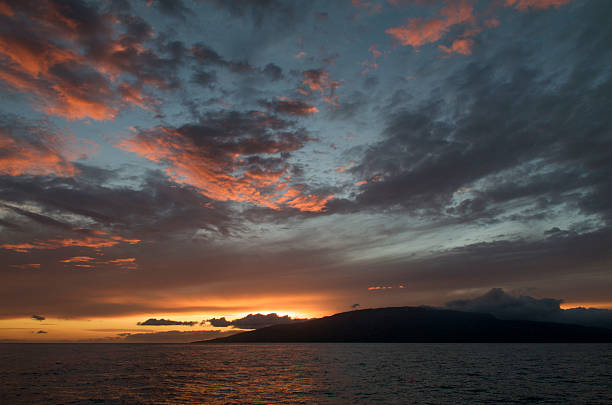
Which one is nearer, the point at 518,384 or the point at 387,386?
the point at 387,386

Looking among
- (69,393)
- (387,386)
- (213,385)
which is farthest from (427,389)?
(69,393)

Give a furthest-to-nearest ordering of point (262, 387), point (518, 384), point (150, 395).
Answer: point (518, 384)
point (262, 387)
point (150, 395)

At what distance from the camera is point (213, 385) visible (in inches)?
2660

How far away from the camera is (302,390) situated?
60.0m

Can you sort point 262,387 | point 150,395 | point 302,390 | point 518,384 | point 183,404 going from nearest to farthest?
point 183,404 < point 150,395 < point 302,390 < point 262,387 < point 518,384

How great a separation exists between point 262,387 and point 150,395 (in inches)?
754

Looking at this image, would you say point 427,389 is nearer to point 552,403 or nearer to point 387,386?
point 387,386

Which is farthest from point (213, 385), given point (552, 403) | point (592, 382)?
point (592, 382)

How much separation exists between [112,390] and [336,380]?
1672 inches

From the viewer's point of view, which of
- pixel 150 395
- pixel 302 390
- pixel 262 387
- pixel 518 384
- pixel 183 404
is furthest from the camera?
pixel 518 384

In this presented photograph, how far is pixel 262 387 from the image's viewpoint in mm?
64125

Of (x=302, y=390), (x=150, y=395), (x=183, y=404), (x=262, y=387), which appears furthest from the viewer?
(x=262, y=387)

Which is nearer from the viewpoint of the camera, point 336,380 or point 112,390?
point 112,390

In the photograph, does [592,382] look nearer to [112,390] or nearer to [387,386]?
[387,386]
